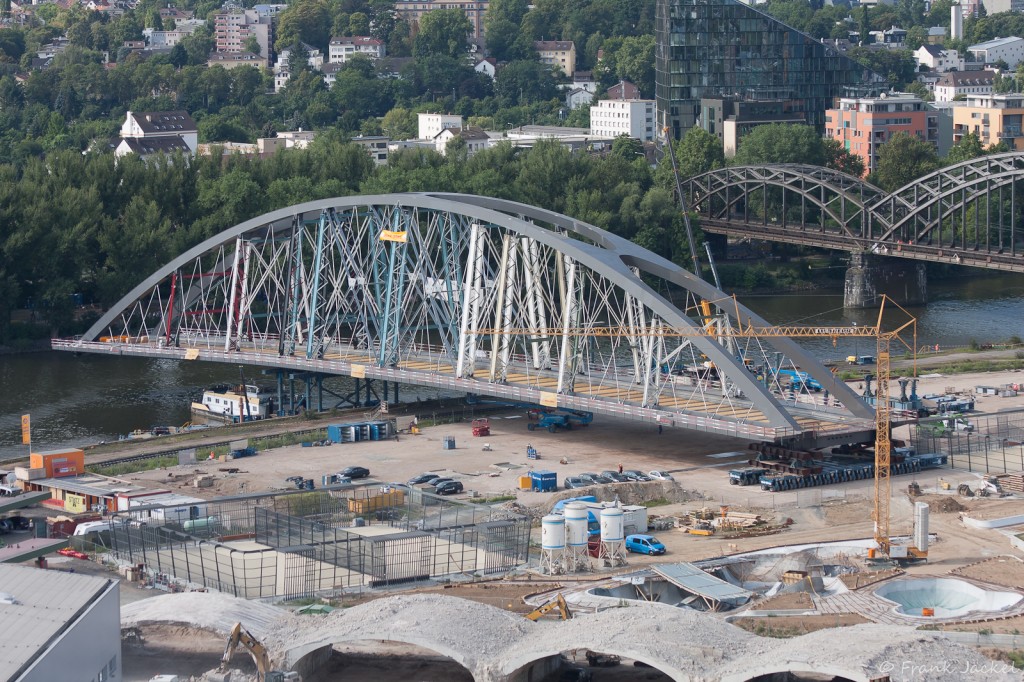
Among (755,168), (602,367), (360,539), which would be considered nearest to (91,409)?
(602,367)

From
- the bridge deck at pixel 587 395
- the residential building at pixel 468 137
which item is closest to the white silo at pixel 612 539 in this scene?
the bridge deck at pixel 587 395

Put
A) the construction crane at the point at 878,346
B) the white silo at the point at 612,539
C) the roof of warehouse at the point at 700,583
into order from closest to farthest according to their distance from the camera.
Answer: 1. the roof of warehouse at the point at 700,583
2. the white silo at the point at 612,539
3. the construction crane at the point at 878,346

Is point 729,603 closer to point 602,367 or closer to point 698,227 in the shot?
point 602,367

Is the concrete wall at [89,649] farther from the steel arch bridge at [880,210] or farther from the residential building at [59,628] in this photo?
the steel arch bridge at [880,210]

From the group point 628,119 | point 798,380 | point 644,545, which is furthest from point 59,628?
point 628,119

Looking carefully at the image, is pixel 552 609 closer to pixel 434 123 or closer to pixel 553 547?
pixel 553 547

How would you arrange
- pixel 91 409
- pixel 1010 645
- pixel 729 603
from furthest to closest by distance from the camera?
pixel 91 409, pixel 729 603, pixel 1010 645
